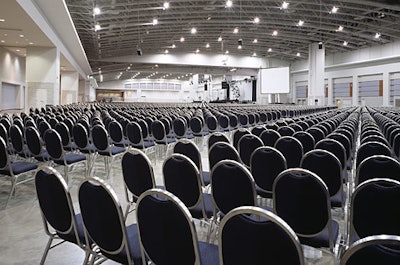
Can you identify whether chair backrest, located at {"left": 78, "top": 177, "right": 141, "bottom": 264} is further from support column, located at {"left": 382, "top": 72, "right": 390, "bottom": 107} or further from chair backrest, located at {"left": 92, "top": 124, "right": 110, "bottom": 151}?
support column, located at {"left": 382, "top": 72, "right": 390, "bottom": 107}

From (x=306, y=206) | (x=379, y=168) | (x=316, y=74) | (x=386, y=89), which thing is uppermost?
(x=316, y=74)

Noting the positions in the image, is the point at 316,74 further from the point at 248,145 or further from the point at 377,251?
the point at 377,251

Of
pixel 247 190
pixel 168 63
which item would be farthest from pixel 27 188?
pixel 168 63

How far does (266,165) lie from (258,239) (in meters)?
2.11

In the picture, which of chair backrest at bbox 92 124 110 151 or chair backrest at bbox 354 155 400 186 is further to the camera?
chair backrest at bbox 92 124 110 151

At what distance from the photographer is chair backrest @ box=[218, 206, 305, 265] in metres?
1.39

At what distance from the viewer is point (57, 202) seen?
232 cm

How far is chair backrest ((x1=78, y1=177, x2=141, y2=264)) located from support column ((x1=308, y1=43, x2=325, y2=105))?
30028 millimetres

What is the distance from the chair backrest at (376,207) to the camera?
209 centimetres

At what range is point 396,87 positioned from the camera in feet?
98.0

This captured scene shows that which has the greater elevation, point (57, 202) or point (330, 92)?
point (330, 92)

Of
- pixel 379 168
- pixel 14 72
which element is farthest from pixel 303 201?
pixel 14 72

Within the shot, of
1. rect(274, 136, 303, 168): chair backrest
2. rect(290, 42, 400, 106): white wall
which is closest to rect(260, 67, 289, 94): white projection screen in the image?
rect(290, 42, 400, 106): white wall

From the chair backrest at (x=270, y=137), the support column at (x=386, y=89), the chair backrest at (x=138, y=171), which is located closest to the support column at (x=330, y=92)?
the support column at (x=386, y=89)
